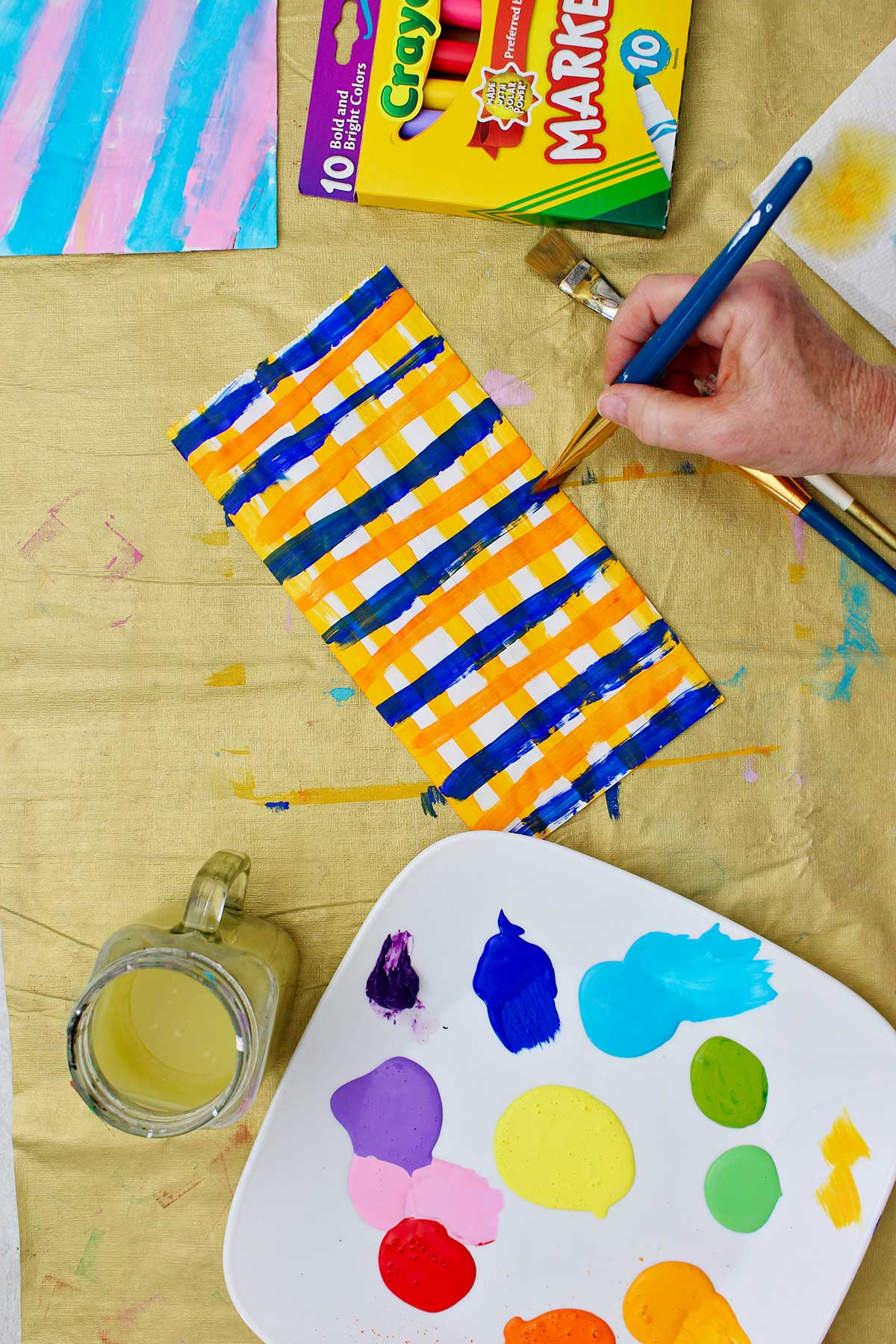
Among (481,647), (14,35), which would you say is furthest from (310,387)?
(14,35)

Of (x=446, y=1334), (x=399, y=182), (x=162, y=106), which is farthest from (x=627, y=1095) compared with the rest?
(x=162, y=106)

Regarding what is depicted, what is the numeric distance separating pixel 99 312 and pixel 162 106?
157 millimetres

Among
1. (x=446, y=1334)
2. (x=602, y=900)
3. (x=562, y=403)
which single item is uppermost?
(x=562, y=403)

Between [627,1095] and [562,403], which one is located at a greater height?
[562,403]

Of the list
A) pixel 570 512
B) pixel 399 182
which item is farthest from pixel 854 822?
pixel 399 182

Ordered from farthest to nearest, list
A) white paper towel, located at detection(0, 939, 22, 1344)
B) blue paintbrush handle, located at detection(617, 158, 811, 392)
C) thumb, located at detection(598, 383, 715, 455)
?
white paper towel, located at detection(0, 939, 22, 1344) → thumb, located at detection(598, 383, 715, 455) → blue paintbrush handle, located at detection(617, 158, 811, 392)

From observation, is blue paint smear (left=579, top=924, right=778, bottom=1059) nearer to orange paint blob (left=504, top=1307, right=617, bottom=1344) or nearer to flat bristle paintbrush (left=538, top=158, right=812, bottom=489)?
orange paint blob (left=504, top=1307, right=617, bottom=1344)

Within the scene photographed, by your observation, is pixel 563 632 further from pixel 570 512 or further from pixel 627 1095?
pixel 627 1095

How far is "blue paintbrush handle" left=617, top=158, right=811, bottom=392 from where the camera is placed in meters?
0.44

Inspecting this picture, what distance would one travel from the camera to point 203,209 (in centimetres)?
65

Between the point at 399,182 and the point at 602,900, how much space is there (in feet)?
1.77

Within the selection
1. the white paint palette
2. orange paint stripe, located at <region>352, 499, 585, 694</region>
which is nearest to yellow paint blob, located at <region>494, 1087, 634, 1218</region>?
the white paint palette

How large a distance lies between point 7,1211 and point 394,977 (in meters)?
0.37

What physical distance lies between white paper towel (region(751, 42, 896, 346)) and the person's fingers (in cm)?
18
